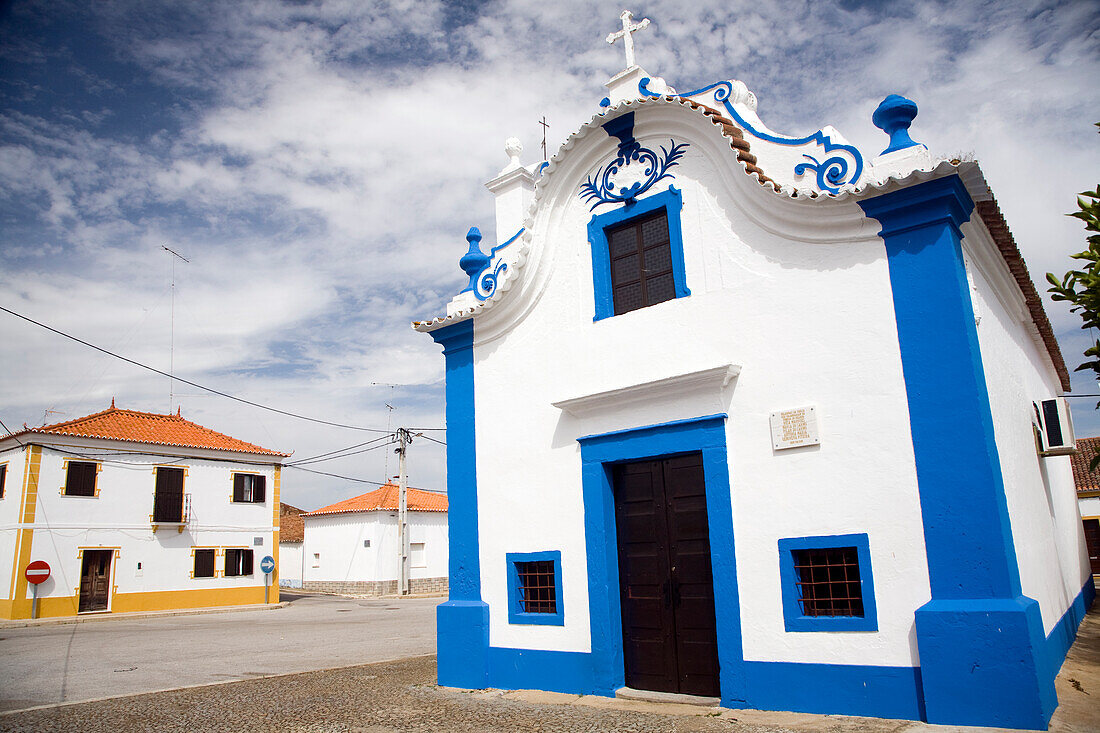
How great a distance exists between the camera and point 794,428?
6.14m

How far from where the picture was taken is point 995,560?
5.22 m

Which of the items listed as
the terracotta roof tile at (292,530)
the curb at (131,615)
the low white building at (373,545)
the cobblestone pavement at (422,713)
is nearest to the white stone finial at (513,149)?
the cobblestone pavement at (422,713)

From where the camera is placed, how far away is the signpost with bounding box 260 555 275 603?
84.0ft

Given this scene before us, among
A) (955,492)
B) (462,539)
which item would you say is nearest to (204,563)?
(462,539)

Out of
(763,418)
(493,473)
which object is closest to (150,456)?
(493,473)

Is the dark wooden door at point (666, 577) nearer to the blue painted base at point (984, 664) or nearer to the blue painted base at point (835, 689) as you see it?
the blue painted base at point (835, 689)

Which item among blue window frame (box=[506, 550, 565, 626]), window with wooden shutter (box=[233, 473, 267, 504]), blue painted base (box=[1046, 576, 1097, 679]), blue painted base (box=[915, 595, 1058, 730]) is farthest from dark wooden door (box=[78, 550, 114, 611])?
blue painted base (box=[1046, 576, 1097, 679])

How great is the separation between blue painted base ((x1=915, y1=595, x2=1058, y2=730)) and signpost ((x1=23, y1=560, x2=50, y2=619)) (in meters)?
22.4

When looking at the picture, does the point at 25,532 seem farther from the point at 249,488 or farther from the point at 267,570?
the point at 267,570

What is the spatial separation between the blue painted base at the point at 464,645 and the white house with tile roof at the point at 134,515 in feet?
59.3

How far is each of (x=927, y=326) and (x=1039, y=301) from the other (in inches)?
162

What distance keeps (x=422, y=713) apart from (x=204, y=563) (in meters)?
20.6

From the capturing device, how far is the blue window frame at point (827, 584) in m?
5.66

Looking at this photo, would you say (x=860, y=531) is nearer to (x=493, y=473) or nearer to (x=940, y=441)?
(x=940, y=441)
